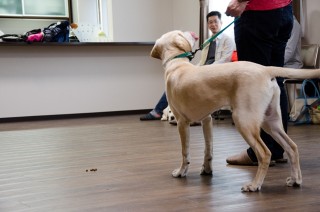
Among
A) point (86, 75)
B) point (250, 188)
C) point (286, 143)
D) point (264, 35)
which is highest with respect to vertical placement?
point (264, 35)

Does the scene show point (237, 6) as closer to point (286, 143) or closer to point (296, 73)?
point (296, 73)

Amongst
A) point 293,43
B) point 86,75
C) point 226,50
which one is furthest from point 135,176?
point 86,75

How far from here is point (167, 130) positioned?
4527mm

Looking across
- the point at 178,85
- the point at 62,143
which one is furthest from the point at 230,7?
the point at 62,143

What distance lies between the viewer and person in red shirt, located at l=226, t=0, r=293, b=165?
2.45 metres

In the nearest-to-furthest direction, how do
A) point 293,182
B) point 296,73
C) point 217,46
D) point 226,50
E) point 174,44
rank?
point 296,73 → point 293,182 → point 174,44 → point 226,50 → point 217,46

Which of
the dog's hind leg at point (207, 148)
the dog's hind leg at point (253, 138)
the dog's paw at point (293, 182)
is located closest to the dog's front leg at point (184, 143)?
the dog's hind leg at point (207, 148)

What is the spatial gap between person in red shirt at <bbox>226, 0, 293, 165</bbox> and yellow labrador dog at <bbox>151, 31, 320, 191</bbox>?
11.7 inches

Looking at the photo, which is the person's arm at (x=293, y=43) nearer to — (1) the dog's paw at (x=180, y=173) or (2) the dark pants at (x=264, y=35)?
(2) the dark pants at (x=264, y=35)

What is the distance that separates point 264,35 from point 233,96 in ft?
1.86

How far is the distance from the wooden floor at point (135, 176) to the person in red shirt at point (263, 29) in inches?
19.8

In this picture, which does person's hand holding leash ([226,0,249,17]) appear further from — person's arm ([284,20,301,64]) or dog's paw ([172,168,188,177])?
person's arm ([284,20,301,64])

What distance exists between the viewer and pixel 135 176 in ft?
8.14

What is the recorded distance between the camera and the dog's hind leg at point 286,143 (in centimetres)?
215
